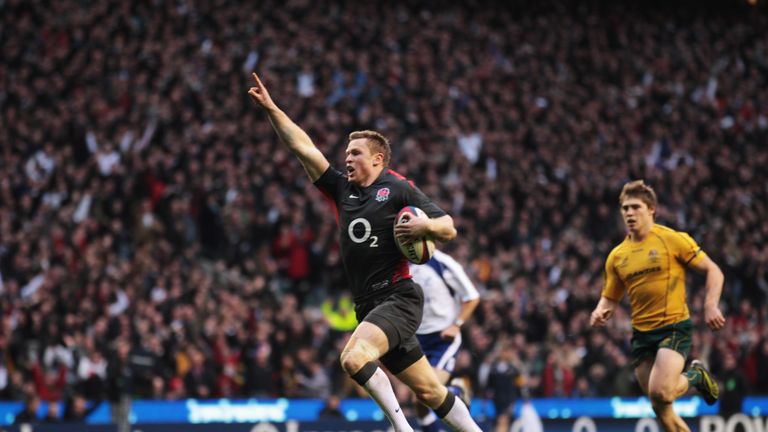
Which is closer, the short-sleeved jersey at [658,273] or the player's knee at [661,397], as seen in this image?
the player's knee at [661,397]

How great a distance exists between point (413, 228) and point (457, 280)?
135 inches

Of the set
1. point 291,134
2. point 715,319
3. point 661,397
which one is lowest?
point 661,397

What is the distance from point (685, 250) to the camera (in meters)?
9.81

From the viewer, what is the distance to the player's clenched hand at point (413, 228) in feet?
26.3

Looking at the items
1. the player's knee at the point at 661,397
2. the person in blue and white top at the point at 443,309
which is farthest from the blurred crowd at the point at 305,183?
the player's knee at the point at 661,397

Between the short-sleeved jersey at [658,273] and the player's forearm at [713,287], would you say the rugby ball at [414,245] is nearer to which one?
the short-sleeved jersey at [658,273]

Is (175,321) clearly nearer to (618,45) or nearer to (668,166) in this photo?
(668,166)

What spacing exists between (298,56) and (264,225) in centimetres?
552

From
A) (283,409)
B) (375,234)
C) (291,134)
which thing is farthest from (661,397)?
(283,409)

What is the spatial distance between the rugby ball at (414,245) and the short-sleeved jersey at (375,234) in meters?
0.22

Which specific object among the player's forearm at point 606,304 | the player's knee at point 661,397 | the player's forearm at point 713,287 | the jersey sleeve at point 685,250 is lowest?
the player's knee at point 661,397

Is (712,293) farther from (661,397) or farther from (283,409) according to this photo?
(283,409)

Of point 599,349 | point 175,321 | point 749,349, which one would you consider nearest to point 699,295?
point 749,349

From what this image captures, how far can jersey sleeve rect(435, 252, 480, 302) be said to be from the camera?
11.3 m
